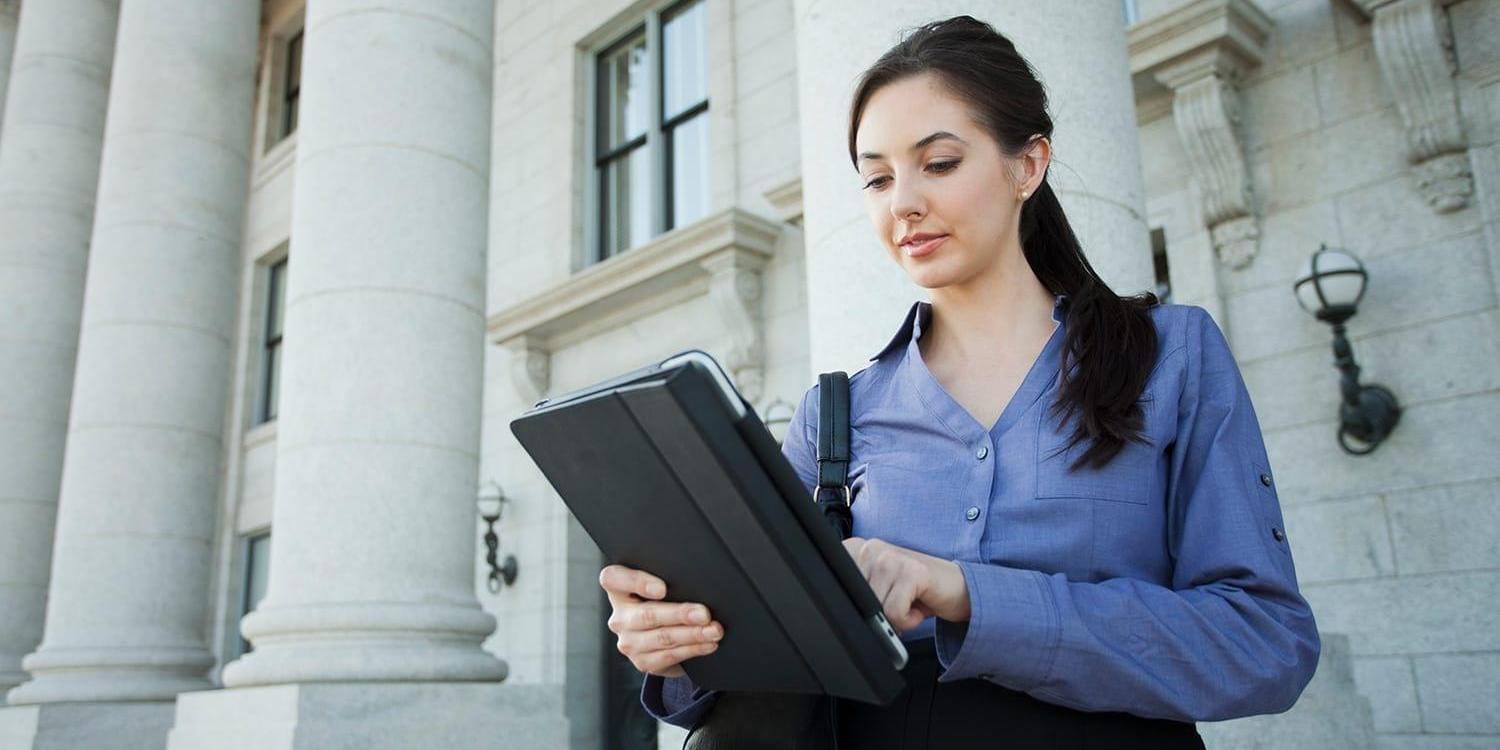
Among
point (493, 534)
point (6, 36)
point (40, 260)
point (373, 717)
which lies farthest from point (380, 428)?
point (6, 36)

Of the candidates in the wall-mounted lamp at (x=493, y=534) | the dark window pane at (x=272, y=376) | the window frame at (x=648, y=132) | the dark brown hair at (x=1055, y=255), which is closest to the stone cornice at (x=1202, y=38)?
the window frame at (x=648, y=132)

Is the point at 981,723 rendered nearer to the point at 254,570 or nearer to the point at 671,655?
the point at 671,655

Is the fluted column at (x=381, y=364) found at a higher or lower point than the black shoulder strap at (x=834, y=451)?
higher

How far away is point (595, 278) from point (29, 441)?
19.2ft

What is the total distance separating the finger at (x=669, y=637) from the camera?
1412mm

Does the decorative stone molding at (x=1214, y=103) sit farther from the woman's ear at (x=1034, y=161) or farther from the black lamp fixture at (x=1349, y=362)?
the woman's ear at (x=1034, y=161)

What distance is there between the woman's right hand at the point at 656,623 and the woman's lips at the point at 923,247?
0.61m

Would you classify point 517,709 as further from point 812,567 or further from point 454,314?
point 812,567

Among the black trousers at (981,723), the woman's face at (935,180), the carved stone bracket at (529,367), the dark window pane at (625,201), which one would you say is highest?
the dark window pane at (625,201)

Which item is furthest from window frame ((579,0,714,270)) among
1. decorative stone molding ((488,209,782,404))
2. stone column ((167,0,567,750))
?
stone column ((167,0,567,750))

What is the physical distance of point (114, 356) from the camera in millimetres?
9031

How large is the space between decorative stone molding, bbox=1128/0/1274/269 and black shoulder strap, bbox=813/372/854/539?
231 inches

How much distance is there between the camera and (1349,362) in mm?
6168

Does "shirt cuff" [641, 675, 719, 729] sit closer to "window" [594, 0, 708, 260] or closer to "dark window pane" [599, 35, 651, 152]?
"window" [594, 0, 708, 260]
